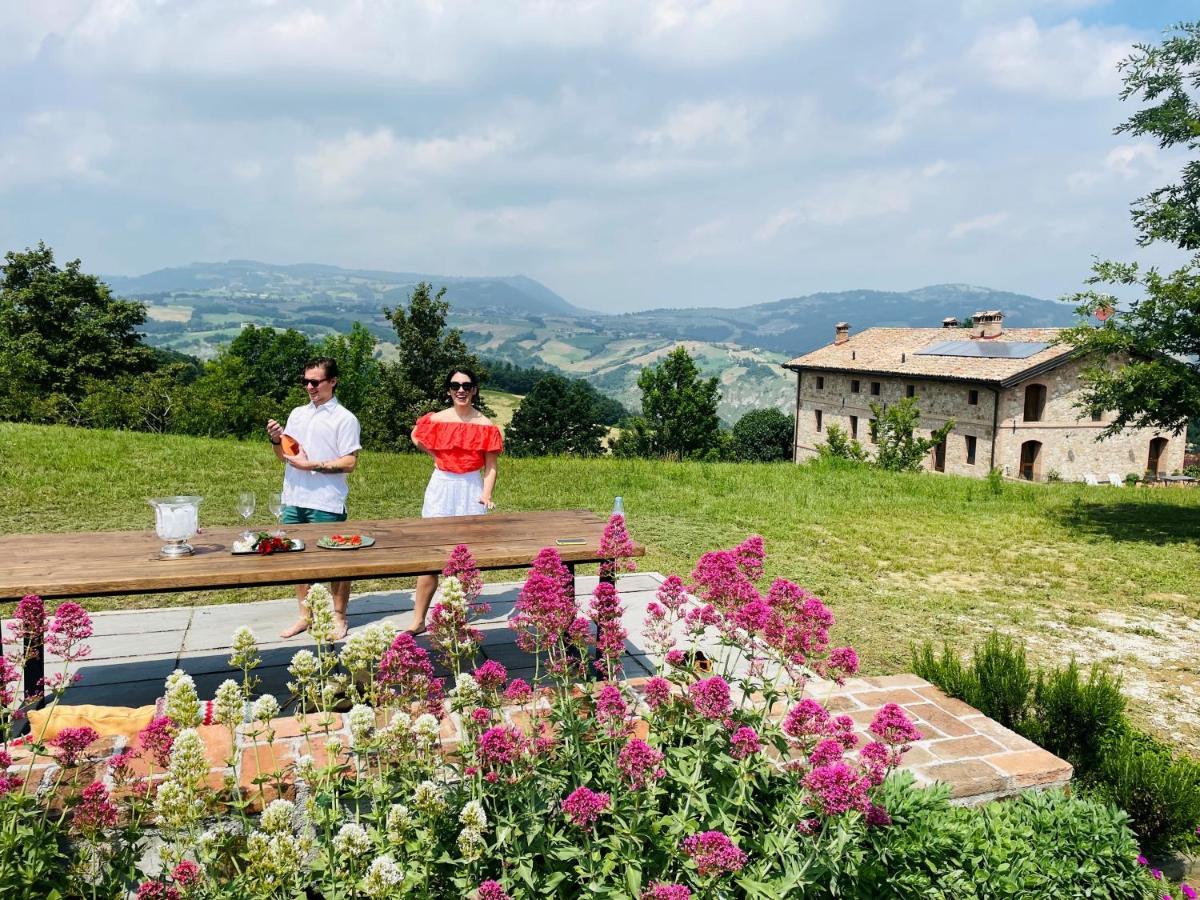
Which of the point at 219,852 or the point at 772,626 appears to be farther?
the point at 772,626

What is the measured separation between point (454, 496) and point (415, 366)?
42710mm

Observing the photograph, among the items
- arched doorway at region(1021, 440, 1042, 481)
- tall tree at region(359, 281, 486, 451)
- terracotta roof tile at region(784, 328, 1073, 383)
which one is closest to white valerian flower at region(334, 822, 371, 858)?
terracotta roof tile at region(784, 328, 1073, 383)

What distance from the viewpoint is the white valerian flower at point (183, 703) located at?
181 centimetres

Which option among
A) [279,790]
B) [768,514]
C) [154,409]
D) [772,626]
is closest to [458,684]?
[279,790]

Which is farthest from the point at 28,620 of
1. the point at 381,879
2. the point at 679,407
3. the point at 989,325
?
the point at 679,407

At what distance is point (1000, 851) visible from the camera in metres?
2.58

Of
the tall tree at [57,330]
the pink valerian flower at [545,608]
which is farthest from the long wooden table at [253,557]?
the tall tree at [57,330]

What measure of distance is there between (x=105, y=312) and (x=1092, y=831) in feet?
125

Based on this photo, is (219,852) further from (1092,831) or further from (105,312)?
(105,312)

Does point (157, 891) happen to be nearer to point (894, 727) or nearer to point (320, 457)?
point (894, 727)

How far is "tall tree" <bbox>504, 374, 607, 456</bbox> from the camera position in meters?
66.2

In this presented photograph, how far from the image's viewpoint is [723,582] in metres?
2.34

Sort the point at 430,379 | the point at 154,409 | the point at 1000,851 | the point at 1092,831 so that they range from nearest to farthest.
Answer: the point at 1000,851 → the point at 1092,831 → the point at 154,409 → the point at 430,379

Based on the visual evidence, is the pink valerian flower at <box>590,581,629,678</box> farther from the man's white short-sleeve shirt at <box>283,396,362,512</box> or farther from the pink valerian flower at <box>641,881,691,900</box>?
the man's white short-sleeve shirt at <box>283,396,362,512</box>
